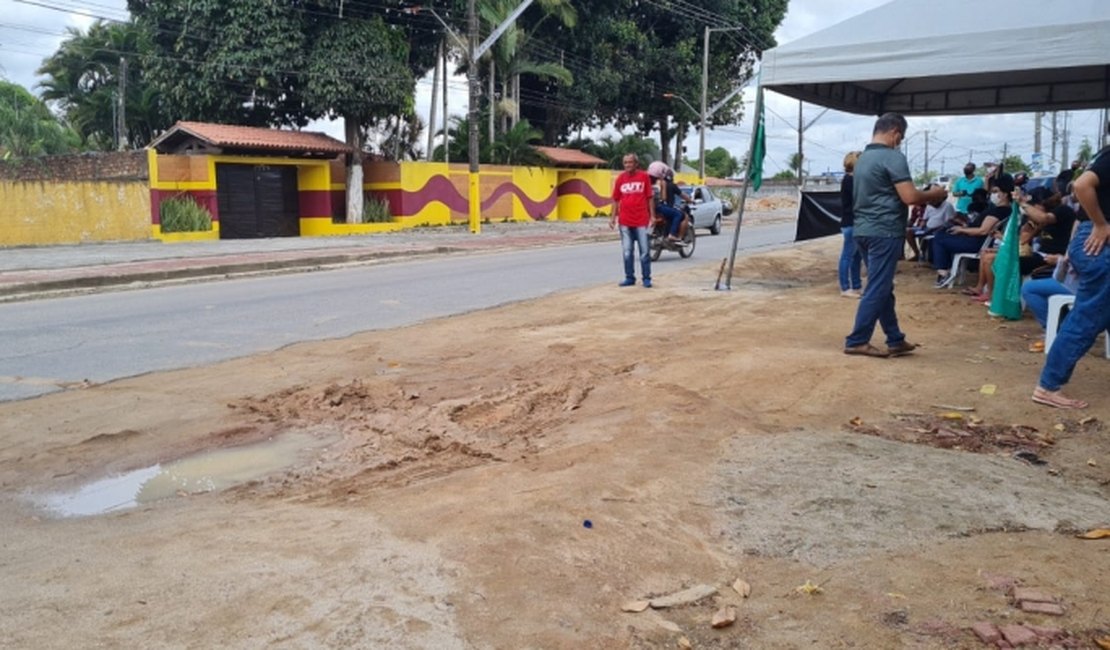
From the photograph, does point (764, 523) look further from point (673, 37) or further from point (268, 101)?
point (673, 37)

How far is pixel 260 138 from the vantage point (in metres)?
28.0

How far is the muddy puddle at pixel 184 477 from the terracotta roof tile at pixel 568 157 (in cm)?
3327

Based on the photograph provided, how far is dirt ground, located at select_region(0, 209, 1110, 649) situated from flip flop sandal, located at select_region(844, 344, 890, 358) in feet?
0.37

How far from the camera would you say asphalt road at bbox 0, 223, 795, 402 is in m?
7.79

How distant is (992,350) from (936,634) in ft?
15.9

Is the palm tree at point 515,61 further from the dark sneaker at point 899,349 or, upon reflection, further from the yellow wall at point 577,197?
the dark sneaker at point 899,349

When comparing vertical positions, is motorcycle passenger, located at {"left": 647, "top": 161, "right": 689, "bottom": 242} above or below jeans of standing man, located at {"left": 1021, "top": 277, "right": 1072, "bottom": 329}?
above

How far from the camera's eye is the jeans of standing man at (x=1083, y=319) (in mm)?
5211

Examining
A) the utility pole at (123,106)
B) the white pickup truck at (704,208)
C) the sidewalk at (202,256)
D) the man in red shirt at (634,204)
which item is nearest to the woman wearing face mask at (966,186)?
the man in red shirt at (634,204)

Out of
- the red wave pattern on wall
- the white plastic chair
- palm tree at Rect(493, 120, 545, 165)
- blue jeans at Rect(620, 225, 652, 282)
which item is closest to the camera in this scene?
the white plastic chair

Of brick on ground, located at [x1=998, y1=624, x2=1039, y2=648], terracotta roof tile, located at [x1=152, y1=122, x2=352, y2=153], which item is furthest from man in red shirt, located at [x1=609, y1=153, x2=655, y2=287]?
terracotta roof tile, located at [x1=152, y1=122, x2=352, y2=153]

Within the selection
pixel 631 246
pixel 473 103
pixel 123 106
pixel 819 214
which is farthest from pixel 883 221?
pixel 123 106

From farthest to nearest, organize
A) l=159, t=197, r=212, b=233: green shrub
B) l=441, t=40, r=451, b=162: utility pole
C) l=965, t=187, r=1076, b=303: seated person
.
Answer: l=441, t=40, r=451, b=162: utility pole < l=159, t=197, r=212, b=233: green shrub < l=965, t=187, r=1076, b=303: seated person

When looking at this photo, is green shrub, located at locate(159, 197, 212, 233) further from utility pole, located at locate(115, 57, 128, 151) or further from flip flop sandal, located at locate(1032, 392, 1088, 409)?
flip flop sandal, located at locate(1032, 392, 1088, 409)
